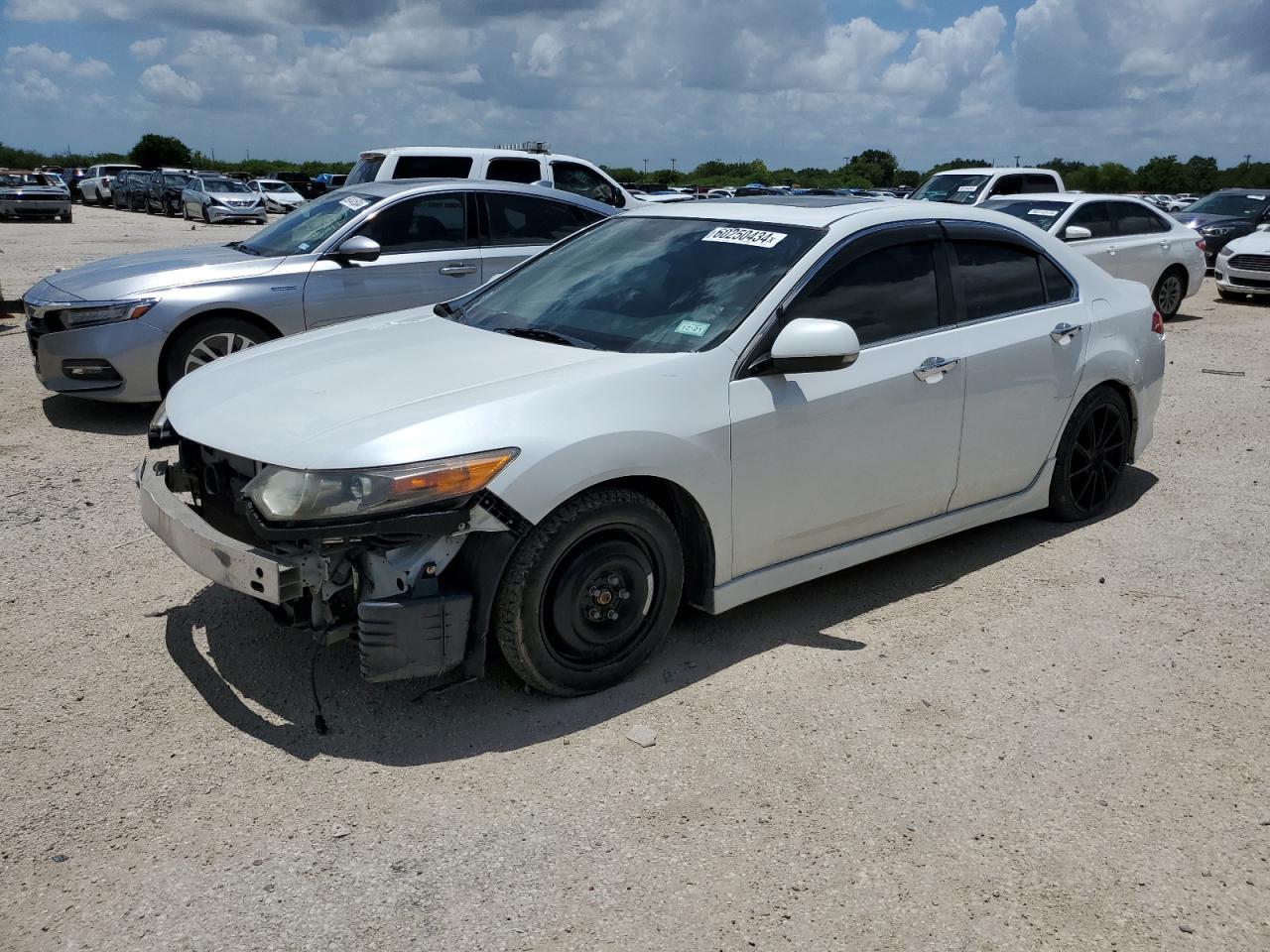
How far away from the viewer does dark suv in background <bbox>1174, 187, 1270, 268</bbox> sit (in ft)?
63.1

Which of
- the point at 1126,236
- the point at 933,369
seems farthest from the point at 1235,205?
the point at 933,369

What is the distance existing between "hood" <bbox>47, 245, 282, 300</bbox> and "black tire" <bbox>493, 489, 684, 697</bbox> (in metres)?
4.85

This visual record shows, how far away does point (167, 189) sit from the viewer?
134ft

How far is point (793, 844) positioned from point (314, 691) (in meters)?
1.63

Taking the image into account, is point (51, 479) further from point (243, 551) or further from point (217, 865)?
point (217, 865)

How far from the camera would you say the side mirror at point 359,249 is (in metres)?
7.38

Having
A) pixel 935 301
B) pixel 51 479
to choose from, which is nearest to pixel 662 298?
pixel 935 301

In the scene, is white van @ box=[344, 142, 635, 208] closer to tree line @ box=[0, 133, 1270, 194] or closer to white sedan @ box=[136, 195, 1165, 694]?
white sedan @ box=[136, 195, 1165, 694]

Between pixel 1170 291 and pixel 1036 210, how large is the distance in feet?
7.68

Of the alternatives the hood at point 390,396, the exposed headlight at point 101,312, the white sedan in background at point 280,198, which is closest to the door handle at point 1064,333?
the hood at point 390,396

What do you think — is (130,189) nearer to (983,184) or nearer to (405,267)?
(983,184)

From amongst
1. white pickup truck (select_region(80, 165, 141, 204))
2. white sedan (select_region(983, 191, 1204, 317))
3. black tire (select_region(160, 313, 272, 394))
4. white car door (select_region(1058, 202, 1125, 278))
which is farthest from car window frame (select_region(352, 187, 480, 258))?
white pickup truck (select_region(80, 165, 141, 204))

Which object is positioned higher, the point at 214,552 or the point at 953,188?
the point at 953,188

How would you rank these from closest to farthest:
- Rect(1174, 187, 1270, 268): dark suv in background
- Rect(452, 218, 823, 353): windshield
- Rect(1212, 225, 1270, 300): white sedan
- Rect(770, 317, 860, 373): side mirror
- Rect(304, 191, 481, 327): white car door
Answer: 1. Rect(770, 317, 860, 373): side mirror
2. Rect(452, 218, 823, 353): windshield
3. Rect(304, 191, 481, 327): white car door
4. Rect(1212, 225, 1270, 300): white sedan
5. Rect(1174, 187, 1270, 268): dark suv in background
